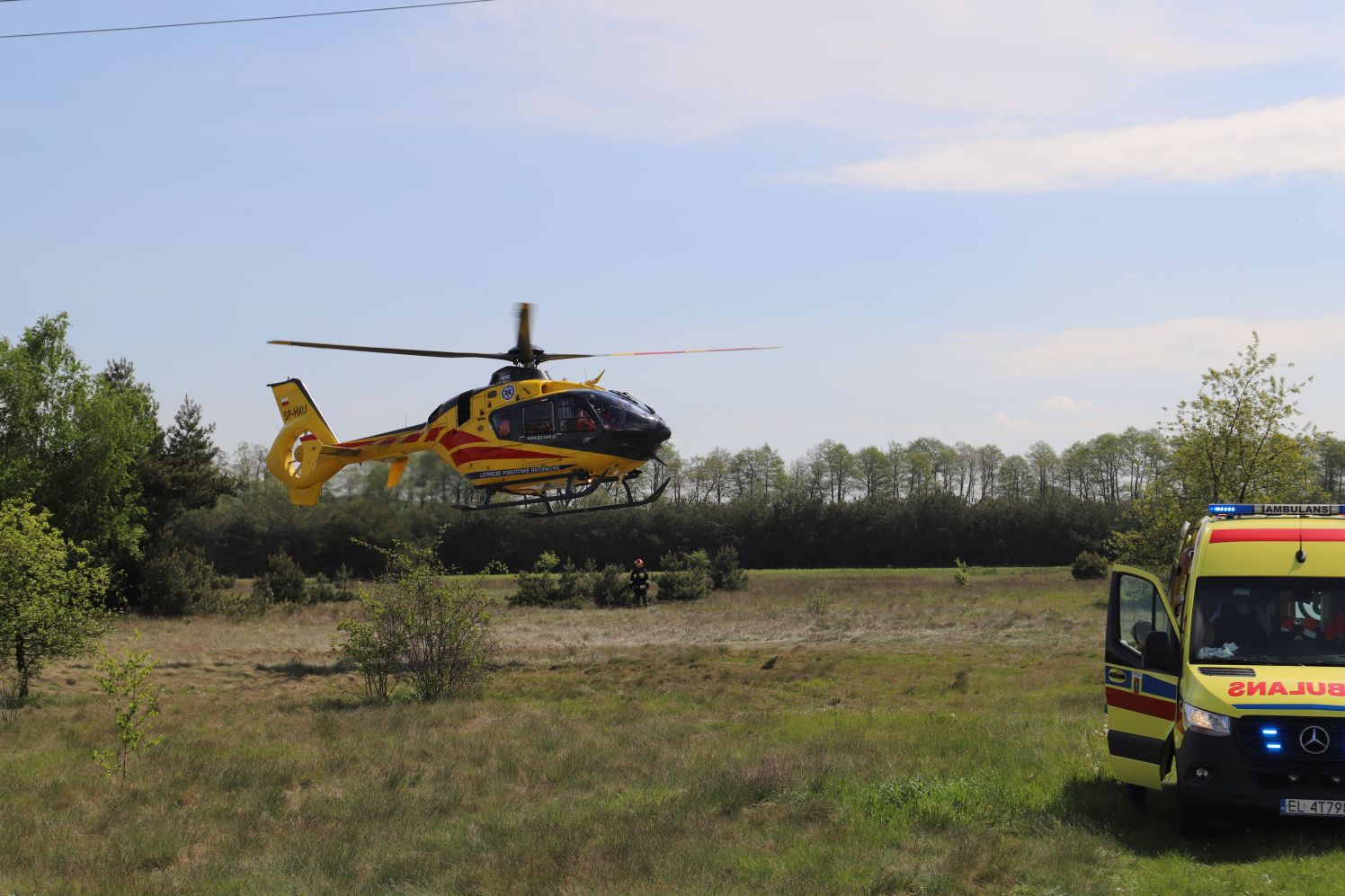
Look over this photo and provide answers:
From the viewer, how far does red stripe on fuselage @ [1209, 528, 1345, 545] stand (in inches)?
395

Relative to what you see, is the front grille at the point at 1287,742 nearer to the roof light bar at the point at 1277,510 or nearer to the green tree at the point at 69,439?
the roof light bar at the point at 1277,510

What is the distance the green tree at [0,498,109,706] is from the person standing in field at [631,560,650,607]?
78.5ft

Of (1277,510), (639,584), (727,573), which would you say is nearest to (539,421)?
(1277,510)

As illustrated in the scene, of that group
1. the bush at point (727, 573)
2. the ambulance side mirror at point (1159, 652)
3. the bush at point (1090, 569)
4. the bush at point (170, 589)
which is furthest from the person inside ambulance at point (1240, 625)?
the bush at point (1090, 569)

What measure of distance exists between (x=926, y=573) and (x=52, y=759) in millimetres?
51347

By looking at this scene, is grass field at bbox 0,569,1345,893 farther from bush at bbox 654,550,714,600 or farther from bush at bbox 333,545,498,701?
bush at bbox 654,550,714,600

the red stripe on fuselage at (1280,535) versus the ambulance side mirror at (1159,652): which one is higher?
the red stripe on fuselage at (1280,535)

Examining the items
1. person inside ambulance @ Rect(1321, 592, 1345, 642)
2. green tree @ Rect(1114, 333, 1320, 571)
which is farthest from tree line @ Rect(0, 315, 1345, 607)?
person inside ambulance @ Rect(1321, 592, 1345, 642)

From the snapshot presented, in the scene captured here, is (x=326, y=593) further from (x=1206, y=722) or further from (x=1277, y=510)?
(x=1206, y=722)

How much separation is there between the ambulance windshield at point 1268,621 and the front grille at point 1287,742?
730mm

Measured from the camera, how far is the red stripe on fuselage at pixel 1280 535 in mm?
10039

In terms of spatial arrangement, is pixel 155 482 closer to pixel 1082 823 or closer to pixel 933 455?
pixel 1082 823

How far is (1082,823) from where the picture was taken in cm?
990

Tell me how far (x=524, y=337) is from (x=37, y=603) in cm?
1115
